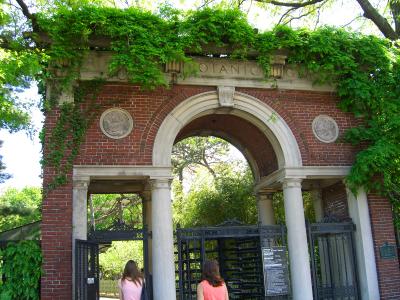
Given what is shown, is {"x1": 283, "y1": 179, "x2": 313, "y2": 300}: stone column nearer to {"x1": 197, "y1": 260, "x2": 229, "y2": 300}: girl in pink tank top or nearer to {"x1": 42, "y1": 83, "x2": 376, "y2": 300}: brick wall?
{"x1": 42, "y1": 83, "x2": 376, "y2": 300}: brick wall

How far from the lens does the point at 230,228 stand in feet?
34.6

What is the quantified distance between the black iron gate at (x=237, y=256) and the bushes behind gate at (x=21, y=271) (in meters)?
2.96

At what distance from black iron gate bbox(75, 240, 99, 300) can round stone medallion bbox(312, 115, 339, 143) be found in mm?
5632

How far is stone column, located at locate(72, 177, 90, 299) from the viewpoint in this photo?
9.09m

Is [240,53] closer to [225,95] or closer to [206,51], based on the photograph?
[206,51]

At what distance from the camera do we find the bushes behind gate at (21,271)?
873 cm

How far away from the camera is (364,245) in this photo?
34.8ft

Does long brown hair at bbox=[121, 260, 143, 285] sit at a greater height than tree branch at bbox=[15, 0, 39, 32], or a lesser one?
lesser

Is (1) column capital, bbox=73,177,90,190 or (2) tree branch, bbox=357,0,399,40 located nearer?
(1) column capital, bbox=73,177,90,190

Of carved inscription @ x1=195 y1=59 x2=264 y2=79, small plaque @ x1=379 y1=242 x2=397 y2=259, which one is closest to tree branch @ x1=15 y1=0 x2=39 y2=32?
carved inscription @ x1=195 y1=59 x2=264 y2=79

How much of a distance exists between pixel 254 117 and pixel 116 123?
10.4ft

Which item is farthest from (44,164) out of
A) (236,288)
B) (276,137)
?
(236,288)

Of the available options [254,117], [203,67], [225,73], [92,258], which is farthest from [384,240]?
[92,258]

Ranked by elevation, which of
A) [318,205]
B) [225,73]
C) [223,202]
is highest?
[225,73]
